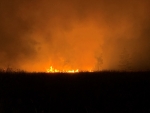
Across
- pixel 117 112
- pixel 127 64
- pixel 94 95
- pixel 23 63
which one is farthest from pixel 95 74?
pixel 23 63

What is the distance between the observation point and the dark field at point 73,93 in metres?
12.1

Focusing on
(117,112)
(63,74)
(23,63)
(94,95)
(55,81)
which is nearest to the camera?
(117,112)

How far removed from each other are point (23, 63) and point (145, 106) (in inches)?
682

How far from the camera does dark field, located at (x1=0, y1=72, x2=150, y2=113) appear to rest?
1210cm

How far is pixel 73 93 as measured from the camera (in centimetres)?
1283

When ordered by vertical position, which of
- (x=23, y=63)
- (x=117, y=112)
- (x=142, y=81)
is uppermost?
(x=23, y=63)

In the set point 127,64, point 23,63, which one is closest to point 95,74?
point 127,64

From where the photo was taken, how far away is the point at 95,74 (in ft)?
48.2

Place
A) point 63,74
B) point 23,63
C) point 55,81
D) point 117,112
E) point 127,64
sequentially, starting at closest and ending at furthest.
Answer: point 117,112
point 55,81
point 63,74
point 127,64
point 23,63

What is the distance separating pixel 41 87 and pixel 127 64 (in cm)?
1334

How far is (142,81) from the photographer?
13875 mm

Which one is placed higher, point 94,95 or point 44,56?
point 44,56

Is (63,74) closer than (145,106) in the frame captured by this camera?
No

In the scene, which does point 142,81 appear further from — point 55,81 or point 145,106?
point 55,81
